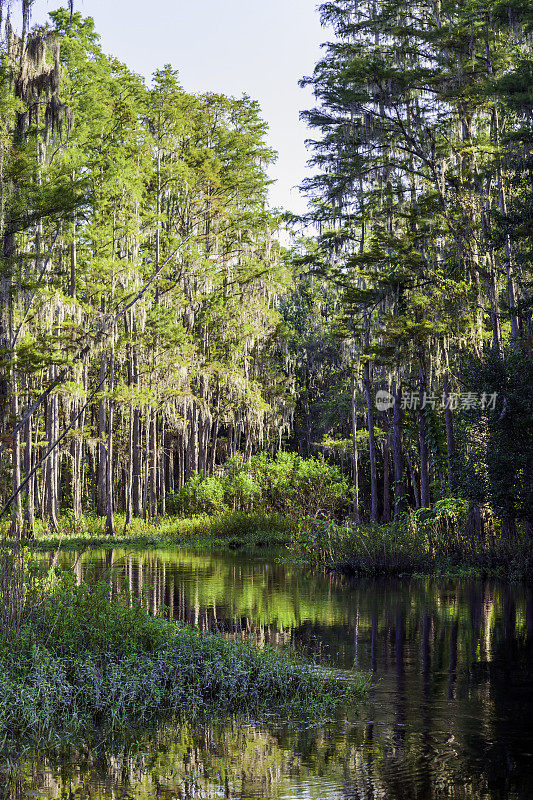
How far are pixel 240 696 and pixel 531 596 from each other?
9945mm

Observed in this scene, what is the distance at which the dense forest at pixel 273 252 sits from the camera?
1853 centimetres

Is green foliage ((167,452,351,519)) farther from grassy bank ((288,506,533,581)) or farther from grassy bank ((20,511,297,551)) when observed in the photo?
grassy bank ((288,506,533,581))

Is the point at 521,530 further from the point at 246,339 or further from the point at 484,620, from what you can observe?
the point at 246,339

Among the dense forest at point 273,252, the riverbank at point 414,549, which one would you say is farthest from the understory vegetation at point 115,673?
the riverbank at point 414,549

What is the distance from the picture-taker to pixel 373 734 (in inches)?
304

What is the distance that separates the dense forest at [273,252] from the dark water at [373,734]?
3.88m

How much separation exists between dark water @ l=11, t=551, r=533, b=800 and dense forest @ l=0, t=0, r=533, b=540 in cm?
388

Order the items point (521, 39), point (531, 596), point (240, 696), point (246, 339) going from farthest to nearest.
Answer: point (246, 339) < point (521, 39) < point (531, 596) < point (240, 696)

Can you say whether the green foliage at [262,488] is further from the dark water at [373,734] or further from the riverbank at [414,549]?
the dark water at [373,734]

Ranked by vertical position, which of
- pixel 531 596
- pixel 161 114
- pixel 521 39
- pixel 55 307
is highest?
pixel 161 114

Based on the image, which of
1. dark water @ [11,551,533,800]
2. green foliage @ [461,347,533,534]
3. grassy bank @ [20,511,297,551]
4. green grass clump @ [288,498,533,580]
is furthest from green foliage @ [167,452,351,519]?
dark water @ [11,551,533,800]

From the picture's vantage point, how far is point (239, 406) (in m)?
39.1

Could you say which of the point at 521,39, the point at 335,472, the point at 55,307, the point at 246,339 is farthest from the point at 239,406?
the point at 521,39

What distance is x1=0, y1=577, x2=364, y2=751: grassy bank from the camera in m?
7.93
